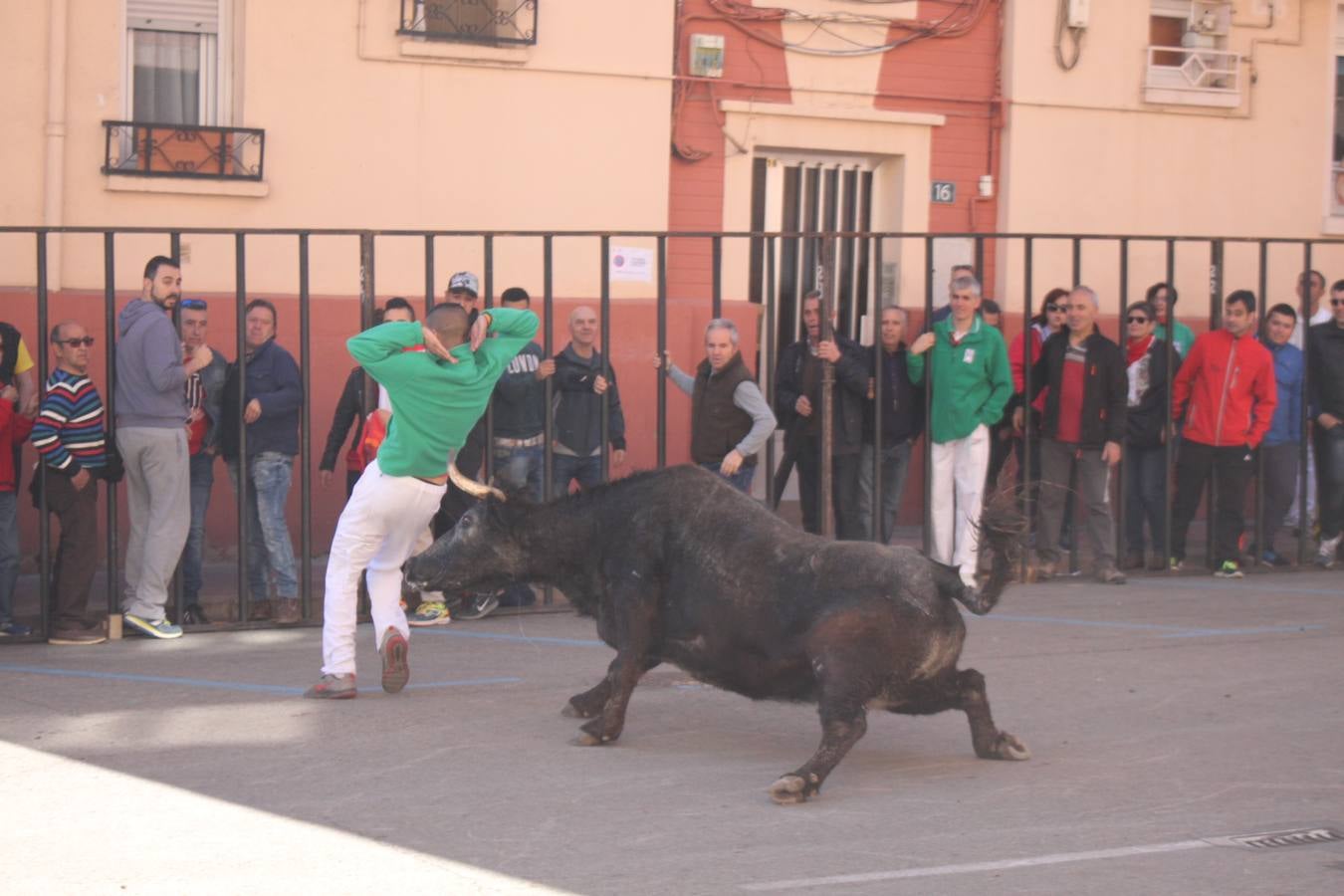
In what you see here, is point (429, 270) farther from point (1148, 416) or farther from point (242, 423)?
point (1148, 416)

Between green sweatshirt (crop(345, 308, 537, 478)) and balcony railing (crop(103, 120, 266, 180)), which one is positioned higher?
balcony railing (crop(103, 120, 266, 180))

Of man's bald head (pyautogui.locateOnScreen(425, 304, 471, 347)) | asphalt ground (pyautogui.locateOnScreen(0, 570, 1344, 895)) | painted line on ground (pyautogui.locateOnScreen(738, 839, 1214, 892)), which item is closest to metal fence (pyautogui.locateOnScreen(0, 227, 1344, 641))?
asphalt ground (pyautogui.locateOnScreen(0, 570, 1344, 895))

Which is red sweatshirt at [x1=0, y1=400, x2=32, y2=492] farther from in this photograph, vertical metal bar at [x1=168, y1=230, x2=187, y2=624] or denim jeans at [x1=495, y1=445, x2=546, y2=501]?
denim jeans at [x1=495, y1=445, x2=546, y2=501]

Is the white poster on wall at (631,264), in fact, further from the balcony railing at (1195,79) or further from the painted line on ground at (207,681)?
the painted line on ground at (207,681)

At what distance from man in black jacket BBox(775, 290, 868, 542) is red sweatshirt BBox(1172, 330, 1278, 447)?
2.45 meters

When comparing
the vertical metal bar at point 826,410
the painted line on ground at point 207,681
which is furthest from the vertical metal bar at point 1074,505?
the painted line on ground at point 207,681

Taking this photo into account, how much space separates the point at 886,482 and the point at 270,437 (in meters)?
4.27

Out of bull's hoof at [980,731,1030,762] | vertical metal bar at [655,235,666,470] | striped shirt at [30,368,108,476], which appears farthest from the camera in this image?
vertical metal bar at [655,235,666,470]

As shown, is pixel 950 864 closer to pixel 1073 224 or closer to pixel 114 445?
pixel 114 445

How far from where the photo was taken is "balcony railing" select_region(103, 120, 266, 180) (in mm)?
13016

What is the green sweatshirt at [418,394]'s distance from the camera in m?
8.31

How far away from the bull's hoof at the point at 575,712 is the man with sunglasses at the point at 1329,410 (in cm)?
708

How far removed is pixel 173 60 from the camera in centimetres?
1338

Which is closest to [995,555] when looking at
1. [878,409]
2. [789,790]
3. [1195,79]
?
[789,790]
